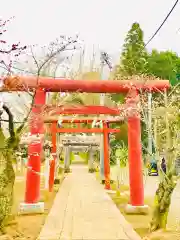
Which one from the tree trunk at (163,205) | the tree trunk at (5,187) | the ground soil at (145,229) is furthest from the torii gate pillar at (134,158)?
the tree trunk at (5,187)

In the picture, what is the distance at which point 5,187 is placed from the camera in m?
6.23

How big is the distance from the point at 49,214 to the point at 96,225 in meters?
2.00

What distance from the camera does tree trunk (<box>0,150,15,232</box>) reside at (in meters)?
6.09

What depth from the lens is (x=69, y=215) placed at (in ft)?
28.8

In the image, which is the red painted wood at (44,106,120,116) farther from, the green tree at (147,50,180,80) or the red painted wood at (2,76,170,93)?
the green tree at (147,50,180,80)

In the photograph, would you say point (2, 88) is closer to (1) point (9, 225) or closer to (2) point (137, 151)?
(1) point (9, 225)

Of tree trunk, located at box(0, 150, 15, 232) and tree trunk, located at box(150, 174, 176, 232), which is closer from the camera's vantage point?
tree trunk, located at box(0, 150, 15, 232)

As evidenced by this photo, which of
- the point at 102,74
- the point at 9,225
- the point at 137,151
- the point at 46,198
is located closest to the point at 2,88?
the point at 9,225

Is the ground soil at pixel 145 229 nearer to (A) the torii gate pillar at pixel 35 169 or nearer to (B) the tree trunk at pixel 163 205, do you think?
(B) the tree trunk at pixel 163 205

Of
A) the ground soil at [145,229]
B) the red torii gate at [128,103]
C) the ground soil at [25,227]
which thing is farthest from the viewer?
the red torii gate at [128,103]

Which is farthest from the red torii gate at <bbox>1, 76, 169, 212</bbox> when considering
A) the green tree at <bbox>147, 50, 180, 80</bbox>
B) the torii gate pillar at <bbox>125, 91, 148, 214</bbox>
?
the green tree at <bbox>147, 50, 180, 80</bbox>

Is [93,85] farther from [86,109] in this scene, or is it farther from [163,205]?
[163,205]

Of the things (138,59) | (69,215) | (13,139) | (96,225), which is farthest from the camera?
(138,59)

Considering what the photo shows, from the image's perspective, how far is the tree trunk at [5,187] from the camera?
609 centimetres
